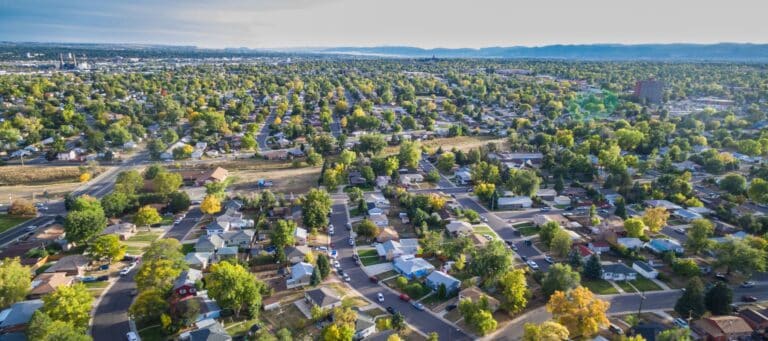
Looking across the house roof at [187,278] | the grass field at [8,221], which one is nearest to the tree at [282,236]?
the house roof at [187,278]

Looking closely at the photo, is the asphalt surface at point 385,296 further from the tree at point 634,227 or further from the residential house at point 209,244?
the tree at point 634,227

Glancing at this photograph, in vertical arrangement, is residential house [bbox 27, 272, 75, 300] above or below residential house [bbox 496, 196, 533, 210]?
below

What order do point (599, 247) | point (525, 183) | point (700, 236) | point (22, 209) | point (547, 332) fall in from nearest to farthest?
point (547, 332), point (700, 236), point (599, 247), point (22, 209), point (525, 183)

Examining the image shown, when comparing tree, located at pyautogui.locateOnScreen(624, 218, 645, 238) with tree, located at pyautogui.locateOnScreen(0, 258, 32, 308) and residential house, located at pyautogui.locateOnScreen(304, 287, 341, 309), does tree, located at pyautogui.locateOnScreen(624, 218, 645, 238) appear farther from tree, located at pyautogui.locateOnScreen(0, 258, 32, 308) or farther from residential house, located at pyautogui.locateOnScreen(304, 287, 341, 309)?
tree, located at pyautogui.locateOnScreen(0, 258, 32, 308)

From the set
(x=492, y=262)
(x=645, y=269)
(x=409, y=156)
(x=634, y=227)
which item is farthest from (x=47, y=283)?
(x=634, y=227)

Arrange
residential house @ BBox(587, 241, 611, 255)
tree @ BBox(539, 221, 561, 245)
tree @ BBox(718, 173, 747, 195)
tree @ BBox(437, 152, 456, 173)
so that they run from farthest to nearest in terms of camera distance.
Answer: tree @ BBox(437, 152, 456, 173)
tree @ BBox(718, 173, 747, 195)
residential house @ BBox(587, 241, 611, 255)
tree @ BBox(539, 221, 561, 245)

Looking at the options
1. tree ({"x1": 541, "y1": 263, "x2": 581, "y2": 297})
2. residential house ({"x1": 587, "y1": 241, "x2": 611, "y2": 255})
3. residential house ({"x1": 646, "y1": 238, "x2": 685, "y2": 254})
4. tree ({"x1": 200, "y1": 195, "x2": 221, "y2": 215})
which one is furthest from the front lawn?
tree ({"x1": 200, "y1": 195, "x2": 221, "y2": 215})

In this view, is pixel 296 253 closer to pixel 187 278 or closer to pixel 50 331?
pixel 187 278
